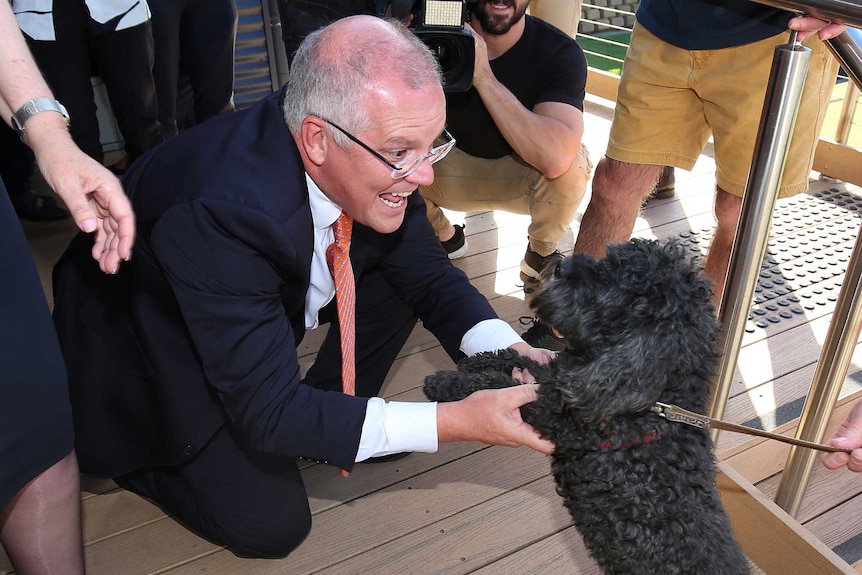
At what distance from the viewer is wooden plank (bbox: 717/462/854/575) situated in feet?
5.51

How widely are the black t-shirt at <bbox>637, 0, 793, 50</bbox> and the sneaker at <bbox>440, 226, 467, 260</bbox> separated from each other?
3.95ft

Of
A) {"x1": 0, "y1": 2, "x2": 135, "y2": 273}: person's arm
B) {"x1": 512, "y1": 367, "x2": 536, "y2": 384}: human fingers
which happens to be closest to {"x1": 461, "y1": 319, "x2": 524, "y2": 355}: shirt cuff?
{"x1": 512, "y1": 367, "x2": 536, "y2": 384}: human fingers

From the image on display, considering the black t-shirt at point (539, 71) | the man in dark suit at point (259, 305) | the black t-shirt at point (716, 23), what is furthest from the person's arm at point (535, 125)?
the man in dark suit at point (259, 305)

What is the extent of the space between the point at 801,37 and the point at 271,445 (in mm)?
1348

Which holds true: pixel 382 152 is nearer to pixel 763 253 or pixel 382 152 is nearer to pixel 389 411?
pixel 389 411

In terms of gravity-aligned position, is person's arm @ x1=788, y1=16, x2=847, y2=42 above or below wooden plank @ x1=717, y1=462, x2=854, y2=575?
above

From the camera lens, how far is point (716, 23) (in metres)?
2.21

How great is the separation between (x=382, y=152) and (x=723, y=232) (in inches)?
60.2

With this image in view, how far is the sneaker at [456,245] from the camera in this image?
3.22 metres

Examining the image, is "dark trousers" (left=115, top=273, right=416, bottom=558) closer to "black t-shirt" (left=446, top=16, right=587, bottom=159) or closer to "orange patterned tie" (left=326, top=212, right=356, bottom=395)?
"orange patterned tie" (left=326, top=212, right=356, bottom=395)

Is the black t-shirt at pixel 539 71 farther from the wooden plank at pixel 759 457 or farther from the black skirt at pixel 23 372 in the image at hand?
the black skirt at pixel 23 372

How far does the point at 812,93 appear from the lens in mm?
2193

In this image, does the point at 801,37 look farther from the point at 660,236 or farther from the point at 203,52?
the point at 203,52

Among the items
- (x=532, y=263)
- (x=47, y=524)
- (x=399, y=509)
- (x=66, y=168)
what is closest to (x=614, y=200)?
(x=532, y=263)
